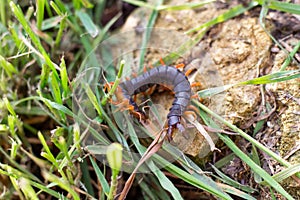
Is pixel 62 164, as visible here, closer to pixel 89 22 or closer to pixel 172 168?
pixel 172 168

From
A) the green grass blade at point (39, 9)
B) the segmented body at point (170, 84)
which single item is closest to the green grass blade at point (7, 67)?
the green grass blade at point (39, 9)

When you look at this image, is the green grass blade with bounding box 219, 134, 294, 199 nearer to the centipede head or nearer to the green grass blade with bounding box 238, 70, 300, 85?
the centipede head

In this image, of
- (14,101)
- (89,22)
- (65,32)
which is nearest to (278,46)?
(89,22)

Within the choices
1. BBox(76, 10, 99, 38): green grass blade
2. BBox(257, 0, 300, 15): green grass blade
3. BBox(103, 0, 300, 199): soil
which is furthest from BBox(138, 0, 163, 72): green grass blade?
BBox(257, 0, 300, 15): green grass blade

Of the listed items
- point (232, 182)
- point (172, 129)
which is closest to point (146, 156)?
point (172, 129)

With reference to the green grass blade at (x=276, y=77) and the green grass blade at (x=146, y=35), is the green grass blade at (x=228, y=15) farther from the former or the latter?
the green grass blade at (x=276, y=77)
